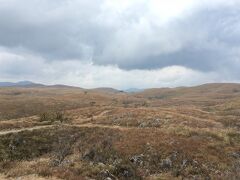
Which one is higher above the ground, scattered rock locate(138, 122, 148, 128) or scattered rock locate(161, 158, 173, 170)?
scattered rock locate(138, 122, 148, 128)

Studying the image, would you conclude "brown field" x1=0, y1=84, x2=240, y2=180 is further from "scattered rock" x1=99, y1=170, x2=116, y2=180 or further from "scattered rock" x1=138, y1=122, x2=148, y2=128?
"scattered rock" x1=138, y1=122, x2=148, y2=128

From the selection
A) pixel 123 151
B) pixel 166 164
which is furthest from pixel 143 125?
pixel 166 164

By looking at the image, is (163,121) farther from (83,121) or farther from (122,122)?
(83,121)

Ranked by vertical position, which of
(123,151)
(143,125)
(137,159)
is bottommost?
(137,159)

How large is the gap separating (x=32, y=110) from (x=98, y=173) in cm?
8633

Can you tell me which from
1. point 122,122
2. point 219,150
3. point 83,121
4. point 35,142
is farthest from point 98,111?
point 219,150

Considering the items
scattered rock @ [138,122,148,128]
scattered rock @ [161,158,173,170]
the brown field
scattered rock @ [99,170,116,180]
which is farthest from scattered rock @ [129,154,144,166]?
scattered rock @ [138,122,148,128]

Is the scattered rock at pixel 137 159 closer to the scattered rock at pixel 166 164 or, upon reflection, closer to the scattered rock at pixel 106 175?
the scattered rock at pixel 166 164

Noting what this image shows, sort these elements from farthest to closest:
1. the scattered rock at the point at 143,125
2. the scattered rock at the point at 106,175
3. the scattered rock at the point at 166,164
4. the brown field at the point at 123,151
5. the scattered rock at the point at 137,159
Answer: the scattered rock at the point at 143,125, the scattered rock at the point at 137,159, the scattered rock at the point at 166,164, the brown field at the point at 123,151, the scattered rock at the point at 106,175

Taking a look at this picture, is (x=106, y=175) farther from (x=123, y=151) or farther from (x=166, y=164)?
(x=123, y=151)

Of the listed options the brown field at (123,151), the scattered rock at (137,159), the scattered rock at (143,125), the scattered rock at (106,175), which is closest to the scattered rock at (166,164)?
the brown field at (123,151)

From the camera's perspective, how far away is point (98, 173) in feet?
94.3

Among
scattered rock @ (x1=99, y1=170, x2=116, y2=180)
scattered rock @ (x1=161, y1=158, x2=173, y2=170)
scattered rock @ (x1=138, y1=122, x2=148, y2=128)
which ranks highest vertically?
scattered rock @ (x1=138, y1=122, x2=148, y2=128)

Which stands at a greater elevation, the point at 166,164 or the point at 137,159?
the point at 137,159
